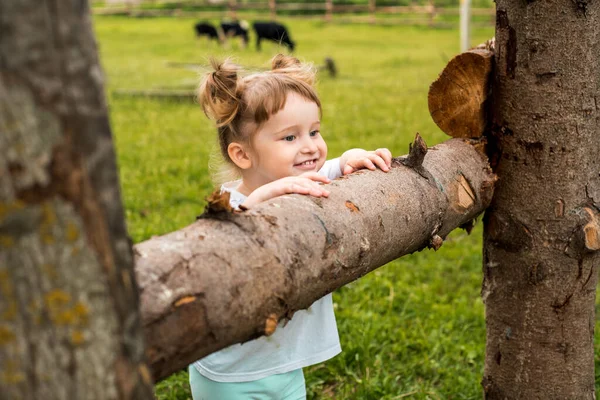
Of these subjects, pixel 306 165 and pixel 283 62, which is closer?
pixel 306 165

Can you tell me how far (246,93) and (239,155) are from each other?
0.69 feet

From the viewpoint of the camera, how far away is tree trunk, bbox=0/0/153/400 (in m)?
0.84

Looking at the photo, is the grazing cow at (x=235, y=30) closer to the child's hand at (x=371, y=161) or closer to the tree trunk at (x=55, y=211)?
the child's hand at (x=371, y=161)

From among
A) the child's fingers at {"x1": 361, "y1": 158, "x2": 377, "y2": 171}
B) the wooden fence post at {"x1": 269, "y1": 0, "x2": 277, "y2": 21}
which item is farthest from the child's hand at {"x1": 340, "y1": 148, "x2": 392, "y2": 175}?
the wooden fence post at {"x1": 269, "y1": 0, "x2": 277, "y2": 21}

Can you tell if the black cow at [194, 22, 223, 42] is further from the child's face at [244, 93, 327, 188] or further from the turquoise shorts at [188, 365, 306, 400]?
the turquoise shorts at [188, 365, 306, 400]

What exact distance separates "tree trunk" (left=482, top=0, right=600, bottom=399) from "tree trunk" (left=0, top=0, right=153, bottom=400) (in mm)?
1529

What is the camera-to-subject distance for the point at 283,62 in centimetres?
255

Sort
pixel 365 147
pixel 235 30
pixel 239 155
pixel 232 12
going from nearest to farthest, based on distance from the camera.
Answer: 1. pixel 239 155
2. pixel 365 147
3. pixel 235 30
4. pixel 232 12

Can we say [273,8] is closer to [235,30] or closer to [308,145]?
[235,30]

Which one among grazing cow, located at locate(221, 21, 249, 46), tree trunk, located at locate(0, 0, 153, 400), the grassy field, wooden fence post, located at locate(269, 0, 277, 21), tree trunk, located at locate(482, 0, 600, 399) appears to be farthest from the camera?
wooden fence post, located at locate(269, 0, 277, 21)

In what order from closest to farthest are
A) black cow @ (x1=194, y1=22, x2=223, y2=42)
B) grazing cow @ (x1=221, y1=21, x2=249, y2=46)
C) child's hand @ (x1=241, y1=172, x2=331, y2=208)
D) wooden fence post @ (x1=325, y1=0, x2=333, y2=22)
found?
child's hand @ (x1=241, y1=172, x2=331, y2=208) < grazing cow @ (x1=221, y1=21, x2=249, y2=46) < black cow @ (x1=194, y1=22, x2=223, y2=42) < wooden fence post @ (x1=325, y1=0, x2=333, y2=22)

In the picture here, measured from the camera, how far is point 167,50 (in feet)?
63.5

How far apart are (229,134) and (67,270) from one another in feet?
5.17

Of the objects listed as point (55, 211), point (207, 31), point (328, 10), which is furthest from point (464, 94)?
point (328, 10)
